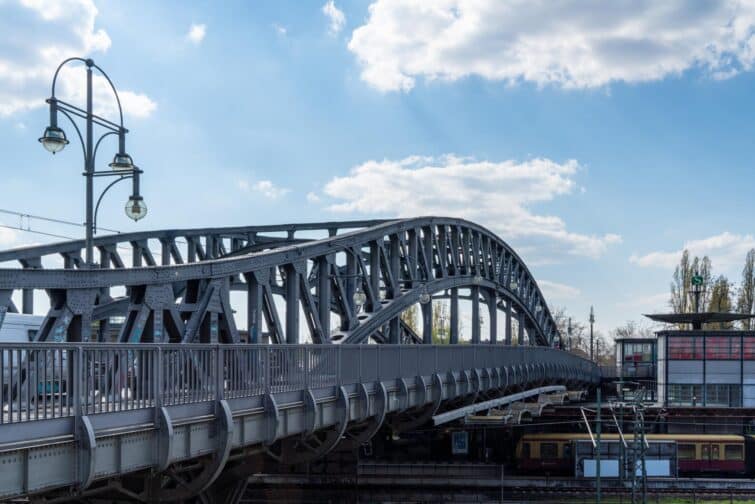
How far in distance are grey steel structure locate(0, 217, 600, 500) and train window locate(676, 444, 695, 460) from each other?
54.1 ft

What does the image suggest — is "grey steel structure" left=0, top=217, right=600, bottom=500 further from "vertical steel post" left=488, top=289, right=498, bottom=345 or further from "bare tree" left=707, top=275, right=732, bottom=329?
"bare tree" left=707, top=275, right=732, bottom=329

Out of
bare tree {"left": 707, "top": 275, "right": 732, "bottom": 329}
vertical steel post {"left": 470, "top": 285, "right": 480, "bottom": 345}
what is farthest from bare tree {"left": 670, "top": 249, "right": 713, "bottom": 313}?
vertical steel post {"left": 470, "top": 285, "right": 480, "bottom": 345}

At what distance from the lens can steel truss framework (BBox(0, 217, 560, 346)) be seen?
16.6 metres

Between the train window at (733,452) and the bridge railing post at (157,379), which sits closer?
the bridge railing post at (157,379)

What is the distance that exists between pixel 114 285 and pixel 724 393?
193 ft

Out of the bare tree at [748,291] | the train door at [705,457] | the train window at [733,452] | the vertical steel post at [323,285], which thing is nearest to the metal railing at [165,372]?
the vertical steel post at [323,285]

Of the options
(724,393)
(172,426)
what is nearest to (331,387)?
(172,426)

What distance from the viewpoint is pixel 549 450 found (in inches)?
2130

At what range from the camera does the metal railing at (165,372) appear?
12.2 metres

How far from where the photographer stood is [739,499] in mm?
45156

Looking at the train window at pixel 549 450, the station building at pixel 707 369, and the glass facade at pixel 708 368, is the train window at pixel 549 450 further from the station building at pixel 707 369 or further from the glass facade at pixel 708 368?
the glass facade at pixel 708 368

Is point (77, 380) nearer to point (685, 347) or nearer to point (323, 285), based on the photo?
point (323, 285)

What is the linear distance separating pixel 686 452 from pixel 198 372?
45.0 m

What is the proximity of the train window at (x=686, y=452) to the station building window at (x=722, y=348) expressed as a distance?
47.8 ft
